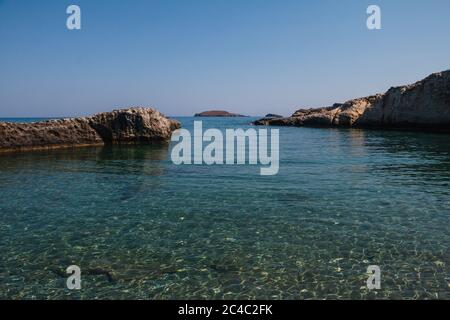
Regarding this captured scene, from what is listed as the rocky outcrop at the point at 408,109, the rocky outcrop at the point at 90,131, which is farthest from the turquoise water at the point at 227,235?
the rocky outcrop at the point at 408,109

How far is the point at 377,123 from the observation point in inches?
2430

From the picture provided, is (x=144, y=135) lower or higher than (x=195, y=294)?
higher

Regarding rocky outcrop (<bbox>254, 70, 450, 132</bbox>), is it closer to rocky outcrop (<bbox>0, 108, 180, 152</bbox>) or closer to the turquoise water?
the turquoise water

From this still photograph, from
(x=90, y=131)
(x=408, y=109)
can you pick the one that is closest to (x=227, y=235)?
(x=90, y=131)

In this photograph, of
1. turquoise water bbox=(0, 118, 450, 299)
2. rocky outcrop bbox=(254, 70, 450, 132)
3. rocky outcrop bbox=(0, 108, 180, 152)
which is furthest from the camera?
rocky outcrop bbox=(254, 70, 450, 132)

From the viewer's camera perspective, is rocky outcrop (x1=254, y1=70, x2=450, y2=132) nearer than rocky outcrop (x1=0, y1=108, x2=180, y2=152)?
No

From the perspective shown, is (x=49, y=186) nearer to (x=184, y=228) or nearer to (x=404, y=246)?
(x=184, y=228)

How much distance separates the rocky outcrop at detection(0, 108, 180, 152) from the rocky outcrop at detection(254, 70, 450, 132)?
115 feet

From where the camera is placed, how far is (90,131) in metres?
35.9

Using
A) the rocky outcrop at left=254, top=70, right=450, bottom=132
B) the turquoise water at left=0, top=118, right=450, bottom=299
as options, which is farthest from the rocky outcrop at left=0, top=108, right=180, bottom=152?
the rocky outcrop at left=254, top=70, right=450, bottom=132

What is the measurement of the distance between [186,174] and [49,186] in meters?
6.65

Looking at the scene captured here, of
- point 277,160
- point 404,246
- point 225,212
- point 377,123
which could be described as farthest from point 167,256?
point 377,123

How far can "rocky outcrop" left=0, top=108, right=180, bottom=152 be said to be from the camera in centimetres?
3094
